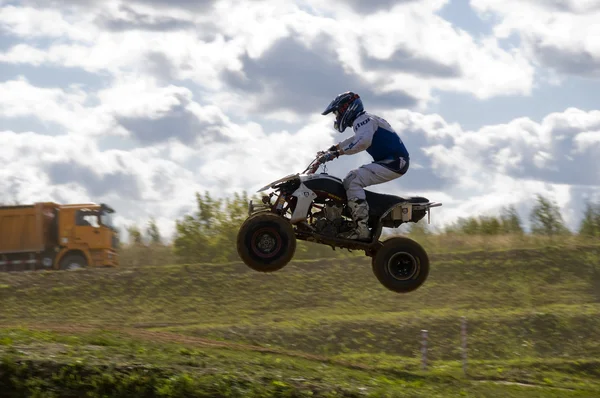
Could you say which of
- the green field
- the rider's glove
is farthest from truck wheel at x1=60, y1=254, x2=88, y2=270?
the rider's glove

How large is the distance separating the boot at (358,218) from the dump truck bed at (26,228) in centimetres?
2965

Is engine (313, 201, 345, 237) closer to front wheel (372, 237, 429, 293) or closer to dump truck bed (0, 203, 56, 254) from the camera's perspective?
front wheel (372, 237, 429, 293)

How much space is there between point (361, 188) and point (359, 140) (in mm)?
833

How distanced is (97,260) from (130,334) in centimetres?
2126

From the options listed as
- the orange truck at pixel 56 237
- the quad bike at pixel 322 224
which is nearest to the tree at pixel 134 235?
the orange truck at pixel 56 237

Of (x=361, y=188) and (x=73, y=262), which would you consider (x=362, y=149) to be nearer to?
(x=361, y=188)

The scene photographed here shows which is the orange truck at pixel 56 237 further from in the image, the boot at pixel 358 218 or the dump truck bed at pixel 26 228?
the boot at pixel 358 218

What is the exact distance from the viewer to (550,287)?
3350 centimetres

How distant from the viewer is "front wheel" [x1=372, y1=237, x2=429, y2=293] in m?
15.2

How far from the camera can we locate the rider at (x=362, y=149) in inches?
584

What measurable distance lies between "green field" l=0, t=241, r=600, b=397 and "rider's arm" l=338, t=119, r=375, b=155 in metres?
4.01

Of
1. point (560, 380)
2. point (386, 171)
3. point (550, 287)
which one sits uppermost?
point (386, 171)

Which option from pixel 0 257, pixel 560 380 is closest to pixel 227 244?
pixel 0 257

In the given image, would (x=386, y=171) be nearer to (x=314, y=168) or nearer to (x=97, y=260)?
(x=314, y=168)
